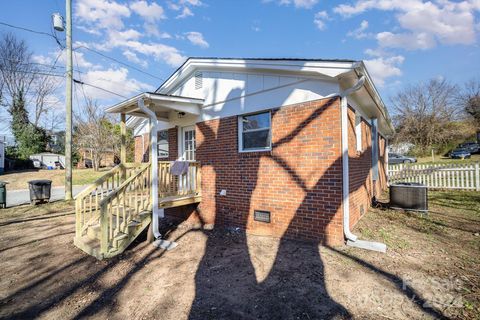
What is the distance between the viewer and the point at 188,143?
7750 millimetres

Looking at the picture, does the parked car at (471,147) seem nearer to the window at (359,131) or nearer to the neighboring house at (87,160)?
the window at (359,131)

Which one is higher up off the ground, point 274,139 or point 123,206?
point 274,139

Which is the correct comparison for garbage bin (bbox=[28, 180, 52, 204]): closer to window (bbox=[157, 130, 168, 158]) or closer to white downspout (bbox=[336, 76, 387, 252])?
window (bbox=[157, 130, 168, 158])

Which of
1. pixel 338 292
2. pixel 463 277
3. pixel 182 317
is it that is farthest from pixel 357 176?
pixel 182 317

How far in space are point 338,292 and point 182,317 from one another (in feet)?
6.59

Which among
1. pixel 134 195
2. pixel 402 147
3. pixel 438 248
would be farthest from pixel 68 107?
pixel 402 147

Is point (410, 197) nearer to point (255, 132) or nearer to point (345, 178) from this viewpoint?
point (345, 178)

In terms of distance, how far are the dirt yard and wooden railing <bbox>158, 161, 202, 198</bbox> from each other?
4.24ft

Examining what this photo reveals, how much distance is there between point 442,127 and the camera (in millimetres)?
32688

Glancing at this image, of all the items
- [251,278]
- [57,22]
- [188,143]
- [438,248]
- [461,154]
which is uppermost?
[57,22]

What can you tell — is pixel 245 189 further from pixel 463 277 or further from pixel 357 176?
pixel 463 277

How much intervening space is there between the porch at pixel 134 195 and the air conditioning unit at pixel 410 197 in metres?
5.90

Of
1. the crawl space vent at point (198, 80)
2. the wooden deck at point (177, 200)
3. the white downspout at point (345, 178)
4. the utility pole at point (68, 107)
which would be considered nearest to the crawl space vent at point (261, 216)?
the white downspout at point (345, 178)

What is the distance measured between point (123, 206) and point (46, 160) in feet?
109
